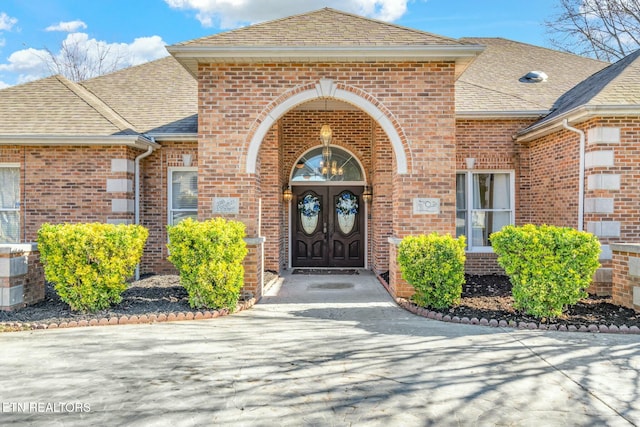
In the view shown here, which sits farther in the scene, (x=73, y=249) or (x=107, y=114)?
(x=107, y=114)

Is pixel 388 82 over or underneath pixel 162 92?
underneath

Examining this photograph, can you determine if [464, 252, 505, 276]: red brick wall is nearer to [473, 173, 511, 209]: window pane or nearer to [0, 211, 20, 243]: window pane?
[473, 173, 511, 209]: window pane

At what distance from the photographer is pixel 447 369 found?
4.84 m

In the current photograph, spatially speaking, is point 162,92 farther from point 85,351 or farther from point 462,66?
point 85,351

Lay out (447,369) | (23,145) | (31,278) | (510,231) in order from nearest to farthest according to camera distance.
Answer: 1. (447,369)
2. (510,231)
3. (31,278)
4. (23,145)

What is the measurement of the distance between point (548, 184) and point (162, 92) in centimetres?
985

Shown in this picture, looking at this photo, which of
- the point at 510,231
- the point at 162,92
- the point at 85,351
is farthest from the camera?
the point at 162,92

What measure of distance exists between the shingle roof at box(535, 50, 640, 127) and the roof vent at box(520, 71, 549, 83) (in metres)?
1.36

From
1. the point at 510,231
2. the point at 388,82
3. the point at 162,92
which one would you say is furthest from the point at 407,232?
the point at 162,92

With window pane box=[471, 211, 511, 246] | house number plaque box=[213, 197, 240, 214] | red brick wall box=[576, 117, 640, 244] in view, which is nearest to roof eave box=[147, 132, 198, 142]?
house number plaque box=[213, 197, 240, 214]

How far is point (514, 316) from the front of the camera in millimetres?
7059

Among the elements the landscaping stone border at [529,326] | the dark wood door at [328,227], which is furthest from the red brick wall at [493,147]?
the landscaping stone border at [529,326]

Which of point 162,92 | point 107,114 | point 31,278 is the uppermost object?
point 162,92

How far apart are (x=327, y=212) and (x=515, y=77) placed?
6.33 m
